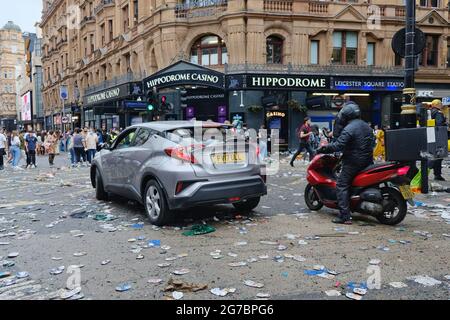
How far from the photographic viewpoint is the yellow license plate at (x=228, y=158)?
254 inches

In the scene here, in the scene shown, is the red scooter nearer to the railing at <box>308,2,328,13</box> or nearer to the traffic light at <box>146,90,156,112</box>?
the traffic light at <box>146,90,156,112</box>

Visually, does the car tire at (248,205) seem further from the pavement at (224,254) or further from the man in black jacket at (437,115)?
the man in black jacket at (437,115)

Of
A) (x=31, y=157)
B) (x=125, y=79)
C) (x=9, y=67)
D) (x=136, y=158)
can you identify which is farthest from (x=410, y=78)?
(x=9, y=67)

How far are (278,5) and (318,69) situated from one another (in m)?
4.26

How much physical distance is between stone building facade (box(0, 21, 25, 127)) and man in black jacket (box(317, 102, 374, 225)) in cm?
11469

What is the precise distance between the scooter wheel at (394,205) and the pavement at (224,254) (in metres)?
0.16

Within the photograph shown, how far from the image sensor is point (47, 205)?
8555mm

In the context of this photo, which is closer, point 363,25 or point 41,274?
point 41,274

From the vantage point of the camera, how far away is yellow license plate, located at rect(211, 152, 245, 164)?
6.44m

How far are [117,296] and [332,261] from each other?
241 centimetres

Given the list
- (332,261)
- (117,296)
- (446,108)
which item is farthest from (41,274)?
(446,108)

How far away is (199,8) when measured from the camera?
24000 mm

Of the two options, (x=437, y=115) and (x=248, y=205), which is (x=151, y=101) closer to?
(x=248, y=205)

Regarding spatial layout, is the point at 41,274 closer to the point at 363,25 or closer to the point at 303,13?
the point at 303,13
